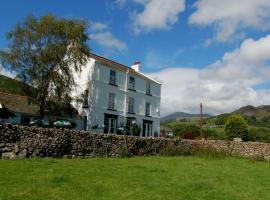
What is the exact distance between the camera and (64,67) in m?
36.7

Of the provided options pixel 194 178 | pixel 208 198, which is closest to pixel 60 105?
pixel 194 178

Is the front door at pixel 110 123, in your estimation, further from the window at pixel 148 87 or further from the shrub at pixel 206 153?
the shrub at pixel 206 153

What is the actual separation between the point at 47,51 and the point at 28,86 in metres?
3.97

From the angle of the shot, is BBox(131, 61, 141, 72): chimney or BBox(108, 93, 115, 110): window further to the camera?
BBox(131, 61, 141, 72): chimney

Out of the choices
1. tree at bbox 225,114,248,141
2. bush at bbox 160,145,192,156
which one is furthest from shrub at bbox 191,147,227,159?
tree at bbox 225,114,248,141

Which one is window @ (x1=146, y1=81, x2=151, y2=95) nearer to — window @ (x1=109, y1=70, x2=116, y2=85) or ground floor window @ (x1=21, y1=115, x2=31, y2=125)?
window @ (x1=109, y1=70, x2=116, y2=85)

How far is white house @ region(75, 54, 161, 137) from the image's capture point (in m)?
41.3

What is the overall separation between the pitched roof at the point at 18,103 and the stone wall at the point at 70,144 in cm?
1458

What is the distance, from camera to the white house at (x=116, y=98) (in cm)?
4128

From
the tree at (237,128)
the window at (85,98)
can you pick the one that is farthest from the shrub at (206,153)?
the tree at (237,128)

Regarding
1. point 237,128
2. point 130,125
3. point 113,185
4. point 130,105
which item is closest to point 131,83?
point 130,105

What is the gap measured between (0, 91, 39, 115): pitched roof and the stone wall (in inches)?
574

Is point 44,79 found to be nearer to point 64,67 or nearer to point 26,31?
point 64,67

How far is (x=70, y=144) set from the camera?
71.4 ft
